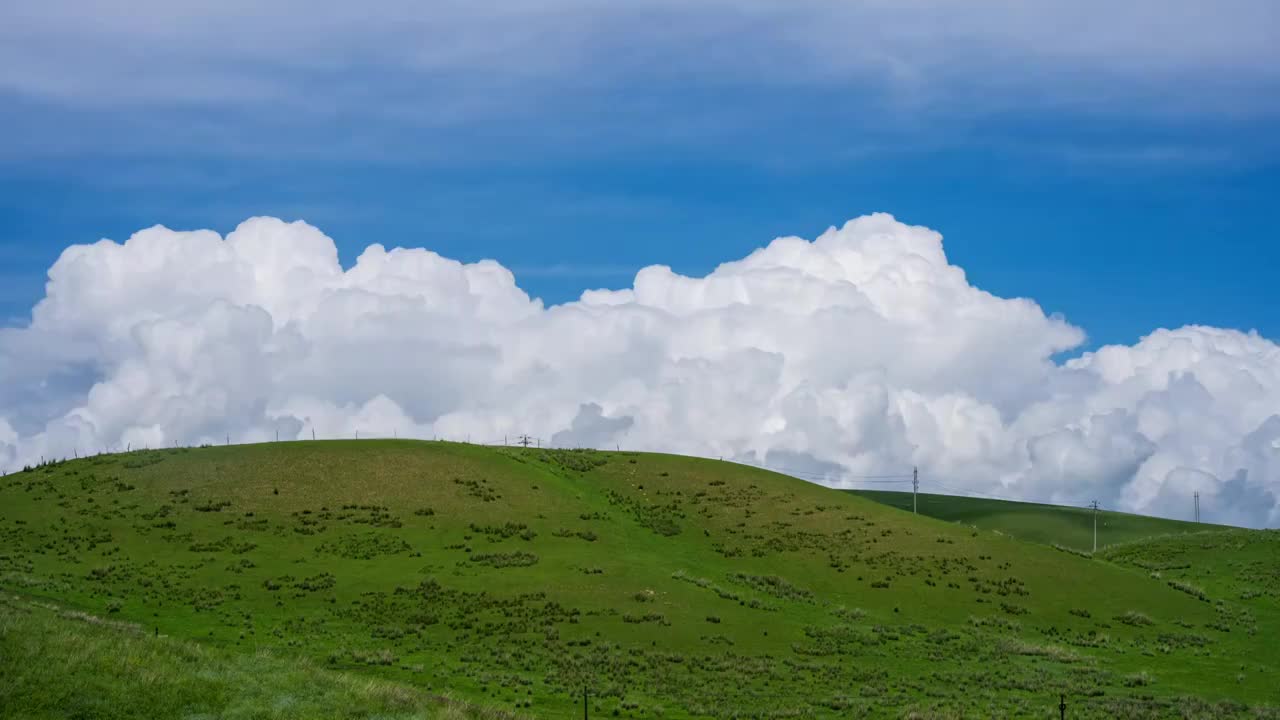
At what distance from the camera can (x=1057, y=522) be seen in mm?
176125

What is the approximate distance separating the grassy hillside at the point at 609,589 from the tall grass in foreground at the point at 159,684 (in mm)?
4952

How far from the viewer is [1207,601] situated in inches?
3041

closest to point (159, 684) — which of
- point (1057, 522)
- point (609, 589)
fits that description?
point (609, 589)

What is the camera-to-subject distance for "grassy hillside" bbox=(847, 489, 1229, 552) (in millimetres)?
164625

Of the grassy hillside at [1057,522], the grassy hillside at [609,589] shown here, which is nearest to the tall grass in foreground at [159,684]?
the grassy hillside at [609,589]

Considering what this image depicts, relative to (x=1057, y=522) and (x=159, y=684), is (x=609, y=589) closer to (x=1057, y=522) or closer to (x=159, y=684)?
(x=159, y=684)

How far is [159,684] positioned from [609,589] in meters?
36.1

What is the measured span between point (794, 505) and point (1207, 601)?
33901 mm

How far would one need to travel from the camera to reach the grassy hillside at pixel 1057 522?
165 metres

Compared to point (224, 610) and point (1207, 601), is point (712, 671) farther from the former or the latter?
point (1207, 601)

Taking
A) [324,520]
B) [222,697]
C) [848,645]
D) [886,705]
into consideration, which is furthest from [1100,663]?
[324,520]

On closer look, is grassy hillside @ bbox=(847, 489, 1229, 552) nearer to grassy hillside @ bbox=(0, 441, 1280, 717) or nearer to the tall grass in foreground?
grassy hillside @ bbox=(0, 441, 1280, 717)

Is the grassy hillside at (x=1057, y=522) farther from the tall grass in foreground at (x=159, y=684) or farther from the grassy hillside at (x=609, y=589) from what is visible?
the tall grass in foreground at (x=159, y=684)

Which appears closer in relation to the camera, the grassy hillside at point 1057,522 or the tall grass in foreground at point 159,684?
the tall grass in foreground at point 159,684
